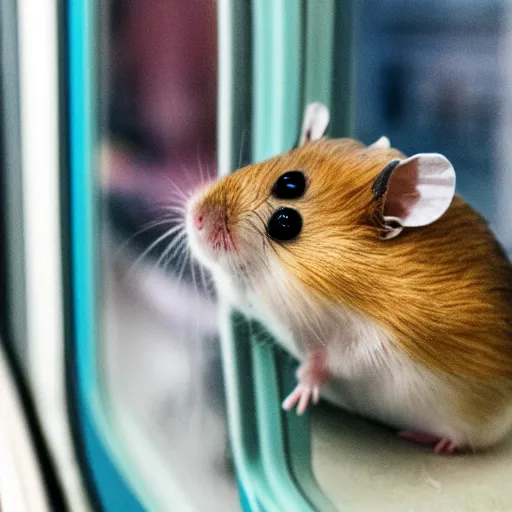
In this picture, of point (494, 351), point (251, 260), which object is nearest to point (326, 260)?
point (251, 260)

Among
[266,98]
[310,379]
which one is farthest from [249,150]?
[310,379]

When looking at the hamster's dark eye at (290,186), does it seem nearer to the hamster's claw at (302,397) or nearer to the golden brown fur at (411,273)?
the golden brown fur at (411,273)

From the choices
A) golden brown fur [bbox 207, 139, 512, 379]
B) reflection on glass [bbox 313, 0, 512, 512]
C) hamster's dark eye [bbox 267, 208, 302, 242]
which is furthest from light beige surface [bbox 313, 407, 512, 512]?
hamster's dark eye [bbox 267, 208, 302, 242]

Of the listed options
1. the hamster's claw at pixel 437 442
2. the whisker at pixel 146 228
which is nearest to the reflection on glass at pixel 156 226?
the whisker at pixel 146 228

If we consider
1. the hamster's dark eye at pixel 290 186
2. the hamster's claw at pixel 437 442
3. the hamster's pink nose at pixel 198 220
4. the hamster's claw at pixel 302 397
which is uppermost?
the hamster's dark eye at pixel 290 186

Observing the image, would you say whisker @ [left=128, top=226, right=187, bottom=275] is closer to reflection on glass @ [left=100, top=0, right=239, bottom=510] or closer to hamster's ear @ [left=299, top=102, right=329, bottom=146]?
reflection on glass @ [left=100, top=0, right=239, bottom=510]

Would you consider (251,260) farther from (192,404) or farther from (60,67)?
(60,67)
